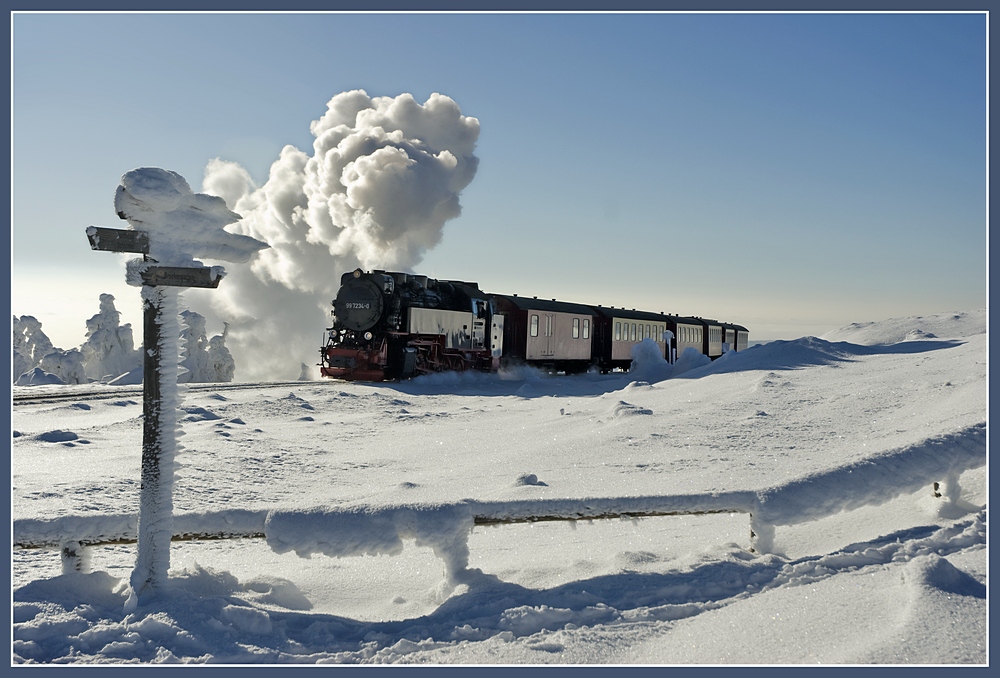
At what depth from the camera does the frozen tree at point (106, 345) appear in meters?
27.4

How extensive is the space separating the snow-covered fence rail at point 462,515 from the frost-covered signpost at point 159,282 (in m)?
0.23

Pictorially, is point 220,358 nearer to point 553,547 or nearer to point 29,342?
point 29,342

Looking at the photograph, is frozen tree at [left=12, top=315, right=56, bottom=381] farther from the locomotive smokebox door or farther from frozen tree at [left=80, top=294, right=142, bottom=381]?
the locomotive smokebox door

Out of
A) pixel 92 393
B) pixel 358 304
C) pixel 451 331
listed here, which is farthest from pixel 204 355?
pixel 92 393

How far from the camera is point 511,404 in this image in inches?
523

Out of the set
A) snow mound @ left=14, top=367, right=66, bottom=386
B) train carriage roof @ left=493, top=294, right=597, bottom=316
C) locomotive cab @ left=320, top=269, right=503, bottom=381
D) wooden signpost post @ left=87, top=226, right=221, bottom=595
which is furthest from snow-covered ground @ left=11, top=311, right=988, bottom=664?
train carriage roof @ left=493, top=294, right=597, bottom=316

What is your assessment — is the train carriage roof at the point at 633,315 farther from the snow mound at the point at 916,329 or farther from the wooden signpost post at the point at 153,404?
the wooden signpost post at the point at 153,404

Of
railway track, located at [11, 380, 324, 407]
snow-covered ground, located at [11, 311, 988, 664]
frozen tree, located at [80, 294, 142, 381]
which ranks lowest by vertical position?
snow-covered ground, located at [11, 311, 988, 664]

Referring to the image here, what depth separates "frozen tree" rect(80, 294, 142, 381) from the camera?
1079 inches

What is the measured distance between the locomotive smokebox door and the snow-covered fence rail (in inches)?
550

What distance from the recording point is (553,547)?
5434mm

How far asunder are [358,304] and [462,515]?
14852mm

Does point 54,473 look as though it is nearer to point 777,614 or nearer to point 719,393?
point 777,614

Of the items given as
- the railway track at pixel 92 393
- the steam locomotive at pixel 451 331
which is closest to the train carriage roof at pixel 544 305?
the steam locomotive at pixel 451 331
